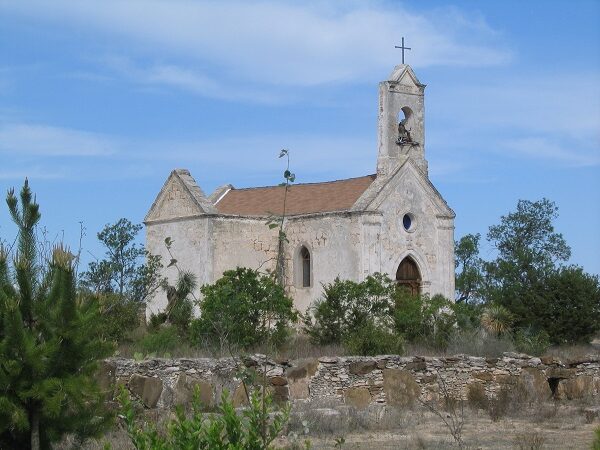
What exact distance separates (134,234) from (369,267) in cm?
1339

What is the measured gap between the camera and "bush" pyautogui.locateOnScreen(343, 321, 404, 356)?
1050 inches

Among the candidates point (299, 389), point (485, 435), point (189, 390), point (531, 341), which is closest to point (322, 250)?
point (531, 341)

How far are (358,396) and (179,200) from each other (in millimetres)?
16454

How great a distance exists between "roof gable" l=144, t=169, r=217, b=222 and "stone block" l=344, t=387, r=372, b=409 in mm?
14472

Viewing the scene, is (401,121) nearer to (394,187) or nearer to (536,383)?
(394,187)

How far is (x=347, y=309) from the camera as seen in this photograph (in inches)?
1258

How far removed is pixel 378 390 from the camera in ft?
75.2

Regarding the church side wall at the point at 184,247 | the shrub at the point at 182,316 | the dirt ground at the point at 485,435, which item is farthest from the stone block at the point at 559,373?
the church side wall at the point at 184,247

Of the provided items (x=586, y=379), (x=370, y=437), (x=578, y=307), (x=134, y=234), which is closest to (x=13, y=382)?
(x=370, y=437)

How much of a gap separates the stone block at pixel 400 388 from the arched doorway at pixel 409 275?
13.4m

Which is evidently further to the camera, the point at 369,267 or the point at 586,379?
the point at 369,267

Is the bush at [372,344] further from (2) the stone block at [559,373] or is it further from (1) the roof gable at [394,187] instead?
(1) the roof gable at [394,187]

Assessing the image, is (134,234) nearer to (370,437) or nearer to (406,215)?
(406,215)

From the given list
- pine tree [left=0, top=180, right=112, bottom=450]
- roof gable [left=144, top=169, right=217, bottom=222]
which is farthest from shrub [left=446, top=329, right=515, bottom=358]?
pine tree [left=0, top=180, right=112, bottom=450]
